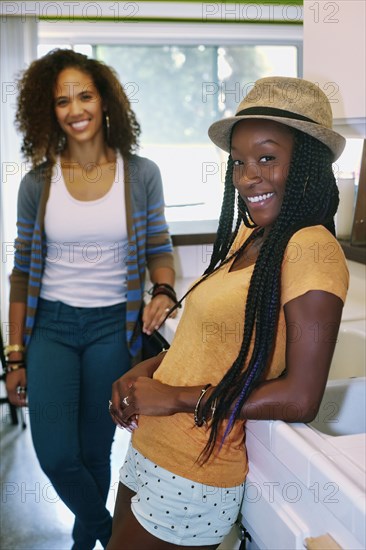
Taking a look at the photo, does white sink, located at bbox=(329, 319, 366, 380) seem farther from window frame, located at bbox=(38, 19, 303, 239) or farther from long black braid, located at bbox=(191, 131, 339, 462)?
window frame, located at bbox=(38, 19, 303, 239)

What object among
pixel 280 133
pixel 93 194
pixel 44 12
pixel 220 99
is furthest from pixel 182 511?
pixel 220 99

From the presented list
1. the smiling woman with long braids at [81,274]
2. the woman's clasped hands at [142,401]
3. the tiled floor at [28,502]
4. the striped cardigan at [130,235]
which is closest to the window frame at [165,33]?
the tiled floor at [28,502]

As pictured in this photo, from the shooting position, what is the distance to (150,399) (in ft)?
3.43

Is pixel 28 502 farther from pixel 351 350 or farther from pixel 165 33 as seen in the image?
pixel 165 33

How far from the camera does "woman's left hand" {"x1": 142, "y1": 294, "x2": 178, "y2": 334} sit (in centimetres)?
164

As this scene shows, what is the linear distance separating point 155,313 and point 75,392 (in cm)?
27

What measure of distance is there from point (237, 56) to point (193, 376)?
556cm

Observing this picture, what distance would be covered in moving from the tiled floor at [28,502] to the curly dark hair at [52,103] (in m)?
1.21

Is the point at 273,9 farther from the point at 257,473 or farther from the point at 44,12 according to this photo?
the point at 257,473

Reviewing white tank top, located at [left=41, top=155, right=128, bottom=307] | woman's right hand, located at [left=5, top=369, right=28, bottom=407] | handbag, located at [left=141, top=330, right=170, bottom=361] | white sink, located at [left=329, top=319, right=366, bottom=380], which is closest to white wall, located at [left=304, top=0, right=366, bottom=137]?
white sink, located at [left=329, top=319, right=366, bottom=380]

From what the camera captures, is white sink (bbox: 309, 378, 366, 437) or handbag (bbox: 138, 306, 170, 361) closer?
white sink (bbox: 309, 378, 366, 437)

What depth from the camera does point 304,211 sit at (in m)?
1.00

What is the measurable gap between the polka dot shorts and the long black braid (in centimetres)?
10

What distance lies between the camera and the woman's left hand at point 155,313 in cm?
164
